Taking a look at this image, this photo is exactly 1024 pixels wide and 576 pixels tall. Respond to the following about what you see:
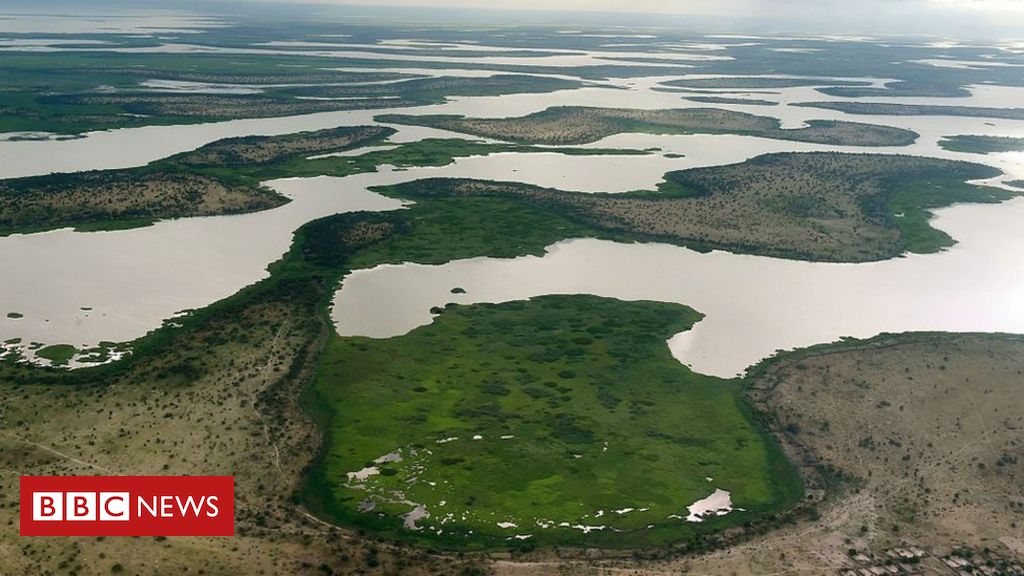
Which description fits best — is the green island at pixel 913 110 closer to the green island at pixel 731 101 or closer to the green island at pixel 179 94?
the green island at pixel 731 101

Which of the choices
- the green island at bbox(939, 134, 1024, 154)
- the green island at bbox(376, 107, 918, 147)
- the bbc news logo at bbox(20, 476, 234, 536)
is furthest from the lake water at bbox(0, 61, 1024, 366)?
the green island at bbox(939, 134, 1024, 154)

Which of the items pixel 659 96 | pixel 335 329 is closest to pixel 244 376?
pixel 335 329

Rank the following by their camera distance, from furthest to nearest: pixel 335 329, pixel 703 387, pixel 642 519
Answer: pixel 335 329
pixel 703 387
pixel 642 519

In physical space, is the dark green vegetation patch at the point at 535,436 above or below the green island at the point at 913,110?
below

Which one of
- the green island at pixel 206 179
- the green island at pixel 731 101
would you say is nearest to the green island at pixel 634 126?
the green island at pixel 206 179

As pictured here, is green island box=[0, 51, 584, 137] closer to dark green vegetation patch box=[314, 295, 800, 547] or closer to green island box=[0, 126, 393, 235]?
green island box=[0, 126, 393, 235]

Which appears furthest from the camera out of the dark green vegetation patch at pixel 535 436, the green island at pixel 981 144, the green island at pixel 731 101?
the green island at pixel 731 101

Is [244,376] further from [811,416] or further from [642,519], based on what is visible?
[811,416]

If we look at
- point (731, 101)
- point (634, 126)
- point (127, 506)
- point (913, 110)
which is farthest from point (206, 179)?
point (913, 110)
